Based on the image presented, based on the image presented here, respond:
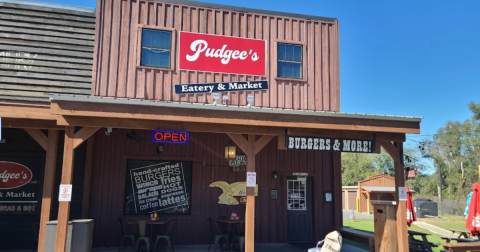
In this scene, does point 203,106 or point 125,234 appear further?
point 125,234

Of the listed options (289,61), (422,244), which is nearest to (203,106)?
(289,61)

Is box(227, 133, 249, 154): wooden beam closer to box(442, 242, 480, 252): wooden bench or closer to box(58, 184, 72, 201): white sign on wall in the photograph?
box(58, 184, 72, 201): white sign on wall

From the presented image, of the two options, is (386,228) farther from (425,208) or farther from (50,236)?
(425,208)

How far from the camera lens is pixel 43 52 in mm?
9844

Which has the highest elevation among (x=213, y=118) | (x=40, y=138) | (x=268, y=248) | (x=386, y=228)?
(x=213, y=118)

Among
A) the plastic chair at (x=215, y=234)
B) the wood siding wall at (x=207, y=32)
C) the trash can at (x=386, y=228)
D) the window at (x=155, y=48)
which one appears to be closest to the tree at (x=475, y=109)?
the wood siding wall at (x=207, y=32)

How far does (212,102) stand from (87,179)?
3.79m

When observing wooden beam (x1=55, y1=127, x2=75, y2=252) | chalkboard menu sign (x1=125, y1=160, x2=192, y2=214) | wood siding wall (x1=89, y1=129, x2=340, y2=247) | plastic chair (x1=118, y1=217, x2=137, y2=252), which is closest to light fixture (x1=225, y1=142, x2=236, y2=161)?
wood siding wall (x1=89, y1=129, x2=340, y2=247)

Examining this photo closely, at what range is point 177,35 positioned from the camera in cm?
1048

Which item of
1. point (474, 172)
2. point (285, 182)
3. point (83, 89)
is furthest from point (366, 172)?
point (83, 89)

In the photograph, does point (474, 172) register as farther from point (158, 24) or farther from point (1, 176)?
point (1, 176)

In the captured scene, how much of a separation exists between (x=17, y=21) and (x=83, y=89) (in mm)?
2533

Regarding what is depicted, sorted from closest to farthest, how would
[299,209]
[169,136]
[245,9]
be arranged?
[169,136] < [245,9] < [299,209]

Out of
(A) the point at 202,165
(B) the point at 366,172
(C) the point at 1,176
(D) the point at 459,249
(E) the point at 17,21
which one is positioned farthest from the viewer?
(B) the point at 366,172
